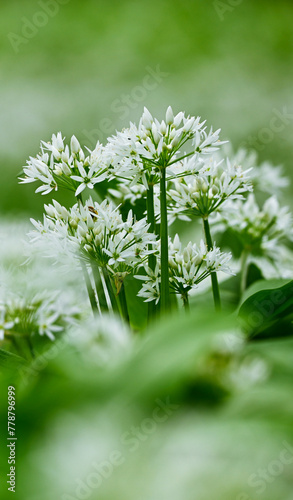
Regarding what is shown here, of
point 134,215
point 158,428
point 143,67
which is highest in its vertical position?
point 143,67

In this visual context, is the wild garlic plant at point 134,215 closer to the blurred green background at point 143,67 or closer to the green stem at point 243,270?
the green stem at point 243,270

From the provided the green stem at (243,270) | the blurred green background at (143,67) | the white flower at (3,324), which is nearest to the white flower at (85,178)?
the white flower at (3,324)

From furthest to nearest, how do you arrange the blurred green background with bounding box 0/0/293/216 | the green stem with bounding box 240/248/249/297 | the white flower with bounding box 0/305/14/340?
1. the blurred green background with bounding box 0/0/293/216
2. the green stem with bounding box 240/248/249/297
3. the white flower with bounding box 0/305/14/340

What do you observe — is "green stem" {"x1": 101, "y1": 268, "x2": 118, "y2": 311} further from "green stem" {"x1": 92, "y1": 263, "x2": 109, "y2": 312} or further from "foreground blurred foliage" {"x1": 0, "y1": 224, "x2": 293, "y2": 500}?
"foreground blurred foliage" {"x1": 0, "y1": 224, "x2": 293, "y2": 500}

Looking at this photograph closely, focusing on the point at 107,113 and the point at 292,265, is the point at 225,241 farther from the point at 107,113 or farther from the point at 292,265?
the point at 107,113

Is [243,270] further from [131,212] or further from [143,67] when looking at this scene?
[143,67]

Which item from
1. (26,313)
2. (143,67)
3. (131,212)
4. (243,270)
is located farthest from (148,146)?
(143,67)

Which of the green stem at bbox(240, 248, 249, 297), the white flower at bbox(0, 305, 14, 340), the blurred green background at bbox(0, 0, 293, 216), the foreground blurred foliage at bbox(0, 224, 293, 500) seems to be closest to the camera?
the foreground blurred foliage at bbox(0, 224, 293, 500)

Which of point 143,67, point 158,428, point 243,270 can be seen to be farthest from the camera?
point 143,67

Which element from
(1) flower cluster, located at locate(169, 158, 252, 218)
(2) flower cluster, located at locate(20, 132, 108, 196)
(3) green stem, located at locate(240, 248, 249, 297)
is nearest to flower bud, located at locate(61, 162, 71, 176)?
(2) flower cluster, located at locate(20, 132, 108, 196)

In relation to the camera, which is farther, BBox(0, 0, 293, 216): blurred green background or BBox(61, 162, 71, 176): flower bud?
BBox(0, 0, 293, 216): blurred green background
